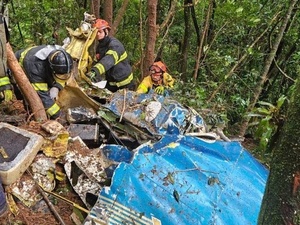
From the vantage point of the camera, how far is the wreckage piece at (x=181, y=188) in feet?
10.0

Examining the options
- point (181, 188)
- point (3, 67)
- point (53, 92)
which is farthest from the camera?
point (53, 92)

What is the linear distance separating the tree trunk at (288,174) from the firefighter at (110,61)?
4.22 m

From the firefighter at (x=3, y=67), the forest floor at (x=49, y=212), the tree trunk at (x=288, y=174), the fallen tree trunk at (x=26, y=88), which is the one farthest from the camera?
the fallen tree trunk at (x=26, y=88)

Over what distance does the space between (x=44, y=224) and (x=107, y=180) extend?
60cm

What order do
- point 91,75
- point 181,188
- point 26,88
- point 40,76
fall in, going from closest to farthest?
1. point 181,188
2. point 26,88
3. point 40,76
4. point 91,75

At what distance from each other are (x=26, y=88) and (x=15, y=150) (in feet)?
2.04

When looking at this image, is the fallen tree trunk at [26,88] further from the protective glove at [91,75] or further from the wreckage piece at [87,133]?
the protective glove at [91,75]

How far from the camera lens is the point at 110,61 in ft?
17.6

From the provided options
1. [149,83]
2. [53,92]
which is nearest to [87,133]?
[53,92]

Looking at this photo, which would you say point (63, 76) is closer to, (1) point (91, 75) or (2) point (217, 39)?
(1) point (91, 75)

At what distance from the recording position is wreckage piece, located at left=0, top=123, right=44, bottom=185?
10.6 feet

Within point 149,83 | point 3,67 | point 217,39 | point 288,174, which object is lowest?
point 217,39

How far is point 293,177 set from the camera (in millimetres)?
966

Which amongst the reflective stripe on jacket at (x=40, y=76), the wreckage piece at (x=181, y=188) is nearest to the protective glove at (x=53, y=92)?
the reflective stripe on jacket at (x=40, y=76)
